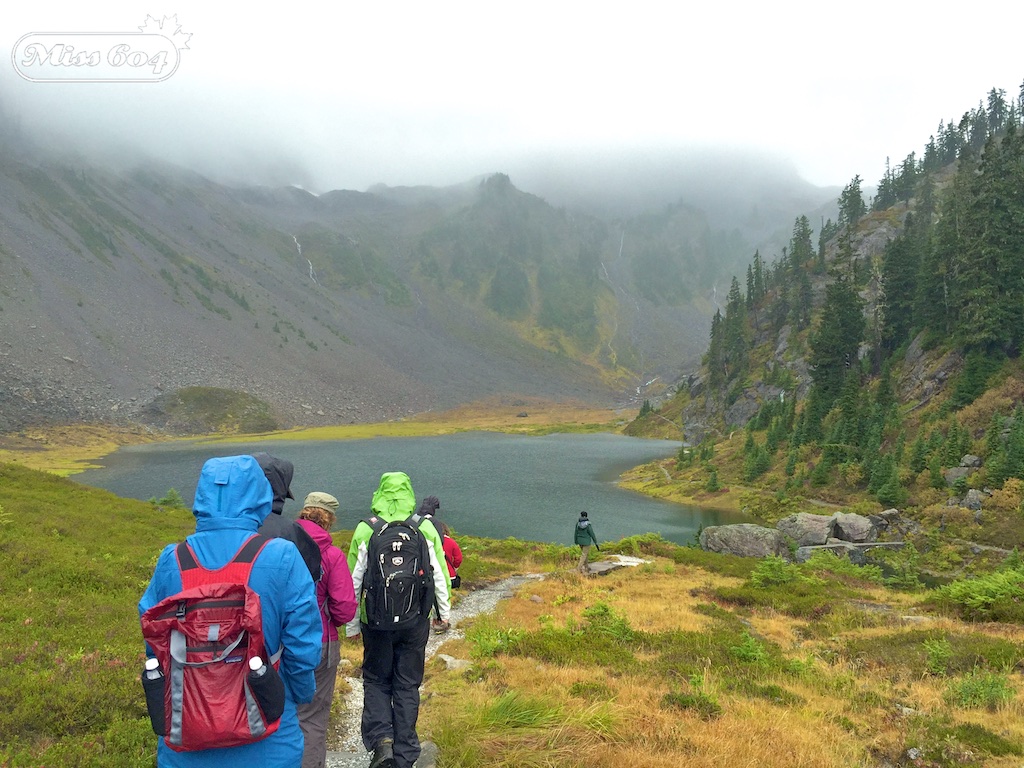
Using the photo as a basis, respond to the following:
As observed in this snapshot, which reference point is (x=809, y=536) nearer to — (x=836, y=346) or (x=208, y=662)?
(x=836, y=346)

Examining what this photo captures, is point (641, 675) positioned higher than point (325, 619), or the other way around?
point (325, 619)

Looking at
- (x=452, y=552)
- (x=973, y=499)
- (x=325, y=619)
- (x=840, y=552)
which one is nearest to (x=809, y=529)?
(x=840, y=552)

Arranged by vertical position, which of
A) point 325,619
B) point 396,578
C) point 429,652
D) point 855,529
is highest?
point 396,578

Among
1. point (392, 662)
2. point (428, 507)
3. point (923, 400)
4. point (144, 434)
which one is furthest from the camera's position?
point (144, 434)

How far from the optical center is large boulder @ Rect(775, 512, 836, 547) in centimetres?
3906

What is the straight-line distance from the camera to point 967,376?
48.7m

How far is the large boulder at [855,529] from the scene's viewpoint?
1527 inches

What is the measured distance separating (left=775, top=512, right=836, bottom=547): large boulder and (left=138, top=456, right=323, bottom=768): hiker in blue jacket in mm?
42137

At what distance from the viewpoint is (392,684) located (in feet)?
22.8

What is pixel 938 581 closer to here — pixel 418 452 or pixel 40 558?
pixel 40 558

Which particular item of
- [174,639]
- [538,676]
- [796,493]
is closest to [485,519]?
[796,493]

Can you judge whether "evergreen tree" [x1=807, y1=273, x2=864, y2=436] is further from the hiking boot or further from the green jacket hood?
the hiking boot

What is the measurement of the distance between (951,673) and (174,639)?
557 inches

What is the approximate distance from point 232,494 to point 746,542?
131 feet
